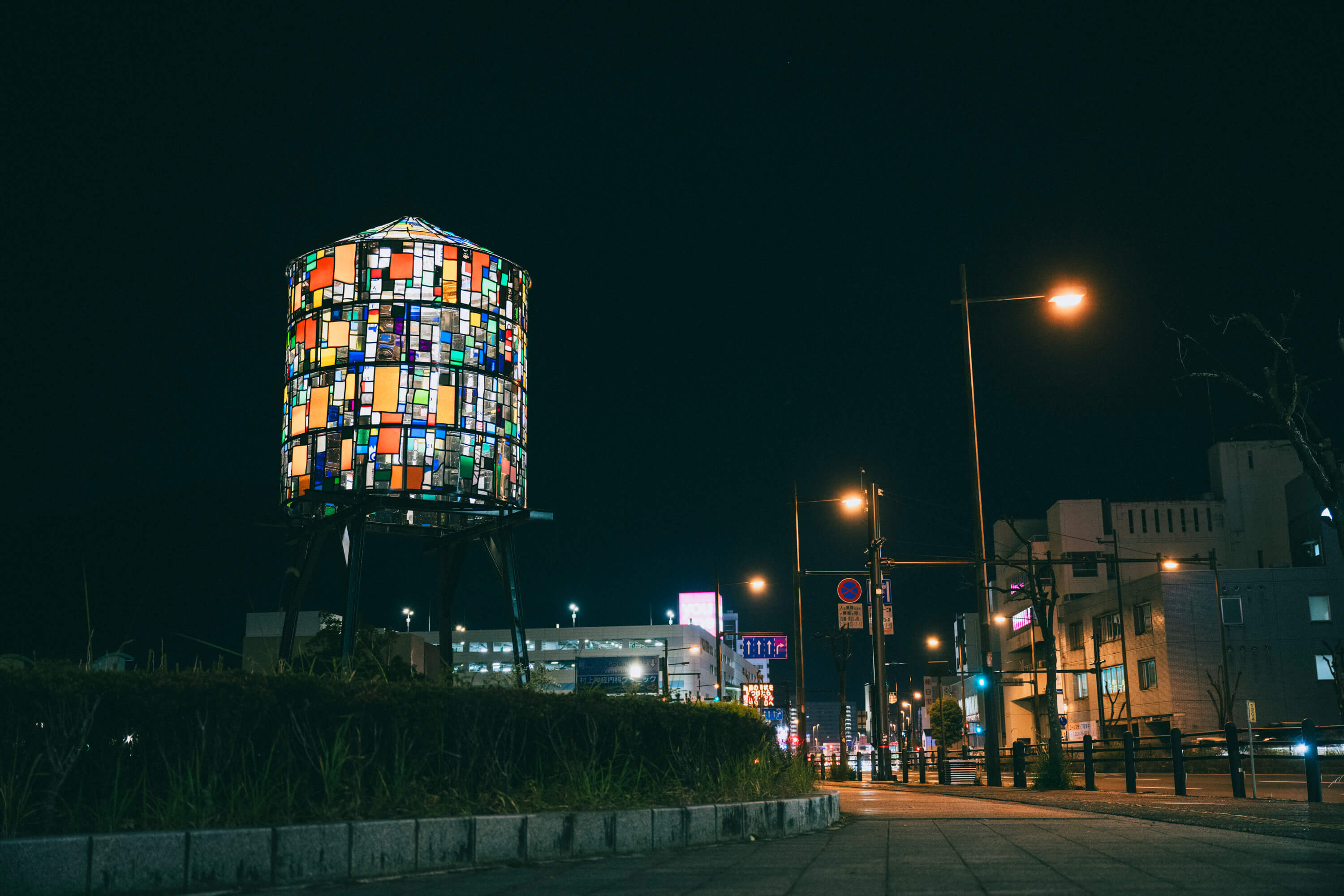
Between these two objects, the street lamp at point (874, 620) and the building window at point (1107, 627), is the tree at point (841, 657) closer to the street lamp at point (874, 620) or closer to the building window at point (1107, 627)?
the street lamp at point (874, 620)

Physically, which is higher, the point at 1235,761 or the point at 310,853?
the point at 310,853

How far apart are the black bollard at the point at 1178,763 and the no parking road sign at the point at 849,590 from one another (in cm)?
2265

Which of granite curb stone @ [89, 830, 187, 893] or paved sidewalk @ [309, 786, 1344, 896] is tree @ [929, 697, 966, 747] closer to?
paved sidewalk @ [309, 786, 1344, 896]

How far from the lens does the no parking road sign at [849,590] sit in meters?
41.8

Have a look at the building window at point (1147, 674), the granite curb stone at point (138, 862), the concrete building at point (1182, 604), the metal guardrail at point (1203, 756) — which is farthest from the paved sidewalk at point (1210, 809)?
the building window at point (1147, 674)

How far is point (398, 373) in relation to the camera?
20031mm

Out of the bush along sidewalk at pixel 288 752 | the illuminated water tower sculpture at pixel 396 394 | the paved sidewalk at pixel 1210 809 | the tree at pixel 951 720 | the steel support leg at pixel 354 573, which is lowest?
the tree at pixel 951 720

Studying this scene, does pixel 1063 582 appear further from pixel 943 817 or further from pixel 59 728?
pixel 59 728

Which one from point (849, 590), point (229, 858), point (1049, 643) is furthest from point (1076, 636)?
point (229, 858)

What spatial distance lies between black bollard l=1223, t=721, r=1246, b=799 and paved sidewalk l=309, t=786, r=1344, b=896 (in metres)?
6.59

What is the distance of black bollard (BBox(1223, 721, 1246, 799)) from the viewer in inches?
692

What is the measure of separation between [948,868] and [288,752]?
4.85 meters

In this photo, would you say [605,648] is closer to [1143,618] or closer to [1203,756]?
[1143,618]

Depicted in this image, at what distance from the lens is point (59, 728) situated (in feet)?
24.8
